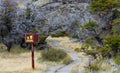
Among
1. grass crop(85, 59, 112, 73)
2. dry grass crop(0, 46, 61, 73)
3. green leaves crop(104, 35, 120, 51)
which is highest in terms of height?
green leaves crop(104, 35, 120, 51)

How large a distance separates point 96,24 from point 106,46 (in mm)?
1495

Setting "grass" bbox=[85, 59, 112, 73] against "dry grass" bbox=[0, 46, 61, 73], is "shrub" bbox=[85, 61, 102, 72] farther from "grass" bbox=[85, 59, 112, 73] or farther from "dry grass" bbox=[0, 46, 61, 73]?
"dry grass" bbox=[0, 46, 61, 73]

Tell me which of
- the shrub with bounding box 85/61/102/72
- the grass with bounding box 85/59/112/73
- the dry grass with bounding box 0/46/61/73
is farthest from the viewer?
the dry grass with bounding box 0/46/61/73

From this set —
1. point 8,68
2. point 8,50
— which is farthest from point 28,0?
point 8,68

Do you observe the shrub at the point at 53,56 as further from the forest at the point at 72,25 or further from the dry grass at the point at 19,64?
the dry grass at the point at 19,64

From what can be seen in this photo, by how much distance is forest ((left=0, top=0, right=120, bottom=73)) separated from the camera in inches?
679

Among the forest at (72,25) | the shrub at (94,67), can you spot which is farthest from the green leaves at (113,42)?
the shrub at (94,67)

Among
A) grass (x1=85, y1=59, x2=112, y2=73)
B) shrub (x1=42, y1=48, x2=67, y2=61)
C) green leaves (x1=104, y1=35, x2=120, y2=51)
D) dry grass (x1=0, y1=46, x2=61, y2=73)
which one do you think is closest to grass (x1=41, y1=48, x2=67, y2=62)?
shrub (x1=42, y1=48, x2=67, y2=61)

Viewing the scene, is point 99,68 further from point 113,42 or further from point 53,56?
point 53,56

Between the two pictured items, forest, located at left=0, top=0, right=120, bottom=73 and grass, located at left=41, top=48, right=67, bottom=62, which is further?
grass, located at left=41, top=48, right=67, bottom=62

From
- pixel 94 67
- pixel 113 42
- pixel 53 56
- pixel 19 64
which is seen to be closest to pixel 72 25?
pixel 53 56

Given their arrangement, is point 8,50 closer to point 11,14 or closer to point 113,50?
point 11,14

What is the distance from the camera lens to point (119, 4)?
17672mm

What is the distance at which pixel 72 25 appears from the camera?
28.2m
